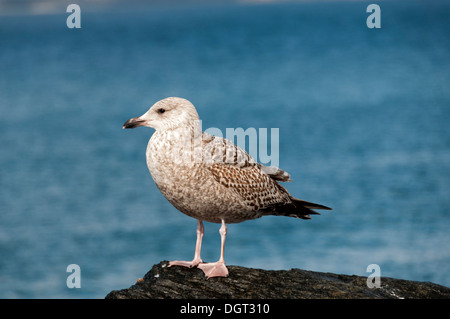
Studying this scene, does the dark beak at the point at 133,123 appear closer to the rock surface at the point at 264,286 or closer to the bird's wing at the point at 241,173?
the bird's wing at the point at 241,173

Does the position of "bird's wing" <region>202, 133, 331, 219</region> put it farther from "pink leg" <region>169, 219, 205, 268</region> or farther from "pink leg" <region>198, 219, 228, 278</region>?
"pink leg" <region>169, 219, 205, 268</region>

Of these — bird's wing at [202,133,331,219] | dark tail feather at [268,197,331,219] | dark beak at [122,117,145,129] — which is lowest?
dark tail feather at [268,197,331,219]

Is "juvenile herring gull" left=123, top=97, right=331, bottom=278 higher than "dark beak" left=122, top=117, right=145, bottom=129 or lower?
lower

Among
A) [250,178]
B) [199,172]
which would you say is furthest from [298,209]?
[199,172]

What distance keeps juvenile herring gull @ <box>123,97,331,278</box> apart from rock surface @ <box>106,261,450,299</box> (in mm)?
194

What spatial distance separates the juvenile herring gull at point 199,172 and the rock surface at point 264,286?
0.19m

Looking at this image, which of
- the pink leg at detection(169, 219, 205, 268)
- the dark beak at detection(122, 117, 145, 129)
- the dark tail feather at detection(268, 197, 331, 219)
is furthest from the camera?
the dark tail feather at detection(268, 197, 331, 219)

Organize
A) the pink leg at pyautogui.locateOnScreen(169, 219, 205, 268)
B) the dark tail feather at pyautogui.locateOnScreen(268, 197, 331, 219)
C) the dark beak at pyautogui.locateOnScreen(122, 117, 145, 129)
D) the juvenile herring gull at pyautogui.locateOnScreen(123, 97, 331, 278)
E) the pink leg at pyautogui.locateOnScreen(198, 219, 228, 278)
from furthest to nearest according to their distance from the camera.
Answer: the dark tail feather at pyautogui.locateOnScreen(268, 197, 331, 219)
the pink leg at pyautogui.locateOnScreen(169, 219, 205, 268)
the pink leg at pyautogui.locateOnScreen(198, 219, 228, 278)
the dark beak at pyautogui.locateOnScreen(122, 117, 145, 129)
the juvenile herring gull at pyautogui.locateOnScreen(123, 97, 331, 278)

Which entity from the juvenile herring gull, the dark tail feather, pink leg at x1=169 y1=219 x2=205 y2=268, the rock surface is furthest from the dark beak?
the dark tail feather

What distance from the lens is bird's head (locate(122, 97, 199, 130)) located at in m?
7.63

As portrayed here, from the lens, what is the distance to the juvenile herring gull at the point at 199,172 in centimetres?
745

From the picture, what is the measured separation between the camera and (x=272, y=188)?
860cm

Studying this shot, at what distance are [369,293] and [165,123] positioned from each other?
3.28 metres

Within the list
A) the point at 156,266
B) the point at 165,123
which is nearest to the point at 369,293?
the point at 156,266
